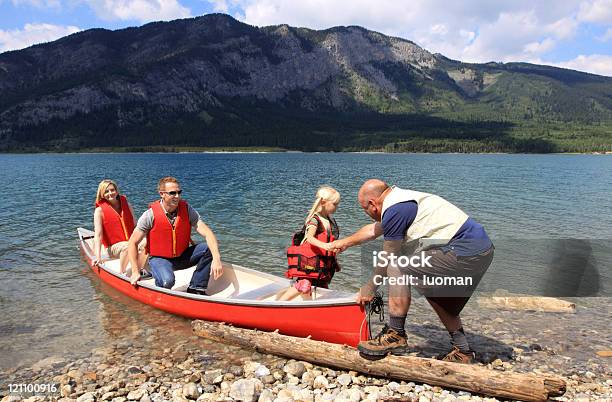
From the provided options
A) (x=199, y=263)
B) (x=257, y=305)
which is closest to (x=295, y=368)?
(x=257, y=305)

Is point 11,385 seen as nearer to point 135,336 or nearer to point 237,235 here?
point 135,336

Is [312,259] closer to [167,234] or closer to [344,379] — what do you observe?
[344,379]

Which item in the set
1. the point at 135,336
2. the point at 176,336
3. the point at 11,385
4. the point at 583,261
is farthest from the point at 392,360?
the point at 583,261

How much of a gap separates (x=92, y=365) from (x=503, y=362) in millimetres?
7000

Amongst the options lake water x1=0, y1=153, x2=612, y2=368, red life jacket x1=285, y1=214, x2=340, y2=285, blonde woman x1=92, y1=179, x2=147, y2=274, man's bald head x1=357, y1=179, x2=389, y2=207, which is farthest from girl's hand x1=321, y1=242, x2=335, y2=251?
A: blonde woman x1=92, y1=179, x2=147, y2=274

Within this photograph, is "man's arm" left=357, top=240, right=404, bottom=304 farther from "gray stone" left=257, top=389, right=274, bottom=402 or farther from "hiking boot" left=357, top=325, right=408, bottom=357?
"gray stone" left=257, top=389, right=274, bottom=402

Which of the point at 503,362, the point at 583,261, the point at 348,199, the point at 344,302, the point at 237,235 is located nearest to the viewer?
the point at 344,302

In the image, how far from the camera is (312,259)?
8.03 m

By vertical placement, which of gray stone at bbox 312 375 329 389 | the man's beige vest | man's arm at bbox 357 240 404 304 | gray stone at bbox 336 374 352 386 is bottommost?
gray stone at bbox 312 375 329 389

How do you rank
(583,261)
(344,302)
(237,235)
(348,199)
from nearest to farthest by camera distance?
(344,302) → (583,261) → (237,235) → (348,199)

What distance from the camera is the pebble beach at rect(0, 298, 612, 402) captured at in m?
6.61

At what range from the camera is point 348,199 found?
35.1 meters

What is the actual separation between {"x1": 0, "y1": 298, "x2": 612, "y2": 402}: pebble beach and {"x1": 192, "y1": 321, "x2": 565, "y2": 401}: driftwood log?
21cm

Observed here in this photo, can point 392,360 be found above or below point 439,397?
above
